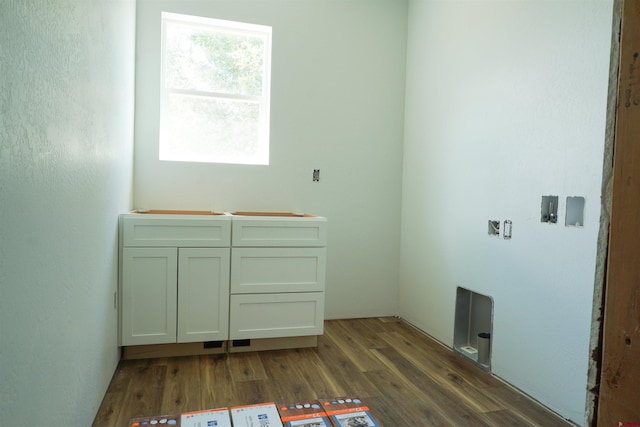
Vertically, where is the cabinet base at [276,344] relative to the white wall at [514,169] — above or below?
below

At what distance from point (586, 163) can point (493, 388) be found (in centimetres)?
126

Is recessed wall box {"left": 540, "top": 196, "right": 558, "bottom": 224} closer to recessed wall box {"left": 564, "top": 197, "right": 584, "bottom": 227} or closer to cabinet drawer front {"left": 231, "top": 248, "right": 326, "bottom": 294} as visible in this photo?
recessed wall box {"left": 564, "top": 197, "right": 584, "bottom": 227}

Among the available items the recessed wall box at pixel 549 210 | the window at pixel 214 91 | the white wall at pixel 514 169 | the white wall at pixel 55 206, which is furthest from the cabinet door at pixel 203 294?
the recessed wall box at pixel 549 210

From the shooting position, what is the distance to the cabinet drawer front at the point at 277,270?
8.63ft

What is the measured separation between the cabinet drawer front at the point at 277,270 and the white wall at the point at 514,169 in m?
0.94

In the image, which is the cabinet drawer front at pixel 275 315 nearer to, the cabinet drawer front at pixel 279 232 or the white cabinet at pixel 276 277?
the white cabinet at pixel 276 277

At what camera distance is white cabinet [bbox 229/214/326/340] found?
8.62 ft

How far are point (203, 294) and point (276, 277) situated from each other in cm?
46

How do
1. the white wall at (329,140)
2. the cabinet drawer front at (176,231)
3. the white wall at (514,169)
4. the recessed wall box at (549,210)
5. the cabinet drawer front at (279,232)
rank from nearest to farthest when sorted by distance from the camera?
the white wall at (514,169), the recessed wall box at (549,210), the cabinet drawer front at (176,231), the cabinet drawer front at (279,232), the white wall at (329,140)

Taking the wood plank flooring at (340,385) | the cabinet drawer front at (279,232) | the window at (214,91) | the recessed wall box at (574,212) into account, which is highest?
the window at (214,91)

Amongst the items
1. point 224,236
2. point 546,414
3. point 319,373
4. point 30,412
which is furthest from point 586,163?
point 30,412

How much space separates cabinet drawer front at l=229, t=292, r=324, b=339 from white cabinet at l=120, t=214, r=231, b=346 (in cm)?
8

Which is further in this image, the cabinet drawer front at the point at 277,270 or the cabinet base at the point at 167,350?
the cabinet drawer front at the point at 277,270

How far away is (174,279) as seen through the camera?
2.52 meters
